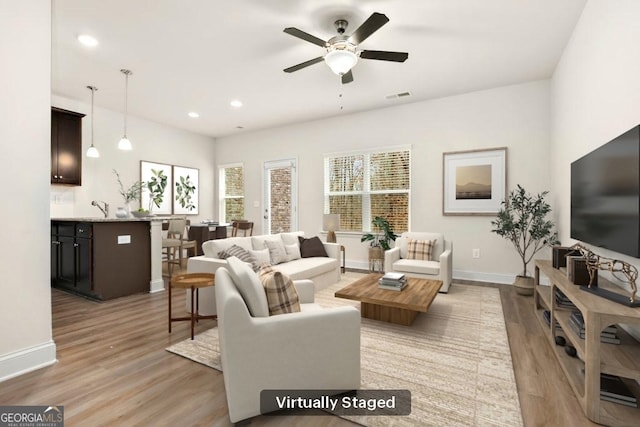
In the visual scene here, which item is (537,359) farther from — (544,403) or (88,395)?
(88,395)

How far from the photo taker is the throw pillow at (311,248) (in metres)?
4.43

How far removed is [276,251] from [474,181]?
3318 millimetres

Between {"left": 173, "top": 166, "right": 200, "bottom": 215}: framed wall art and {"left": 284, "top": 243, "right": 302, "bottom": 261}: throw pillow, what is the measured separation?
151 inches

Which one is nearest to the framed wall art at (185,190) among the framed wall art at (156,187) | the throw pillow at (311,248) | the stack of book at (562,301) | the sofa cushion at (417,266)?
the framed wall art at (156,187)

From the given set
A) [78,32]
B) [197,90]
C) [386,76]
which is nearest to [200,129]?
[197,90]

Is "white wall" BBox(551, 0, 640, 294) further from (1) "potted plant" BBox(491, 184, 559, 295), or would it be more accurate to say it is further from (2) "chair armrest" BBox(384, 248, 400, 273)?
(2) "chair armrest" BBox(384, 248, 400, 273)

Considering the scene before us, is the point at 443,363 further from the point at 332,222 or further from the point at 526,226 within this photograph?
the point at 332,222

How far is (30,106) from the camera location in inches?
83.7

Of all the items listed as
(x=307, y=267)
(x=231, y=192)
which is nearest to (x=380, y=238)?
(x=307, y=267)

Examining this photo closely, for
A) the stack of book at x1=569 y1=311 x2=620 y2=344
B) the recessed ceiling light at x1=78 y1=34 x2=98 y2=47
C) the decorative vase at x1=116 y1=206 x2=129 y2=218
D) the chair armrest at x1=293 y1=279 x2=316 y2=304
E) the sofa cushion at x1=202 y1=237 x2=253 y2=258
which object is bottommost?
the stack of book at x1=569 y1=311 x2=620 y2=344

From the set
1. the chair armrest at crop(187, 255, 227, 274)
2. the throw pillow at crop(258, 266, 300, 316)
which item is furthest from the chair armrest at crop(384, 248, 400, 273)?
the throw pillow at crop(258, 266, 300, 316)

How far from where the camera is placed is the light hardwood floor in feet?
5.36

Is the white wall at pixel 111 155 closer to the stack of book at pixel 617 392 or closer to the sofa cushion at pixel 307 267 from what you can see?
the sofa cushion at pixel 307 267

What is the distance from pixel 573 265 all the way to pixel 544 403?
1007 millimetres
